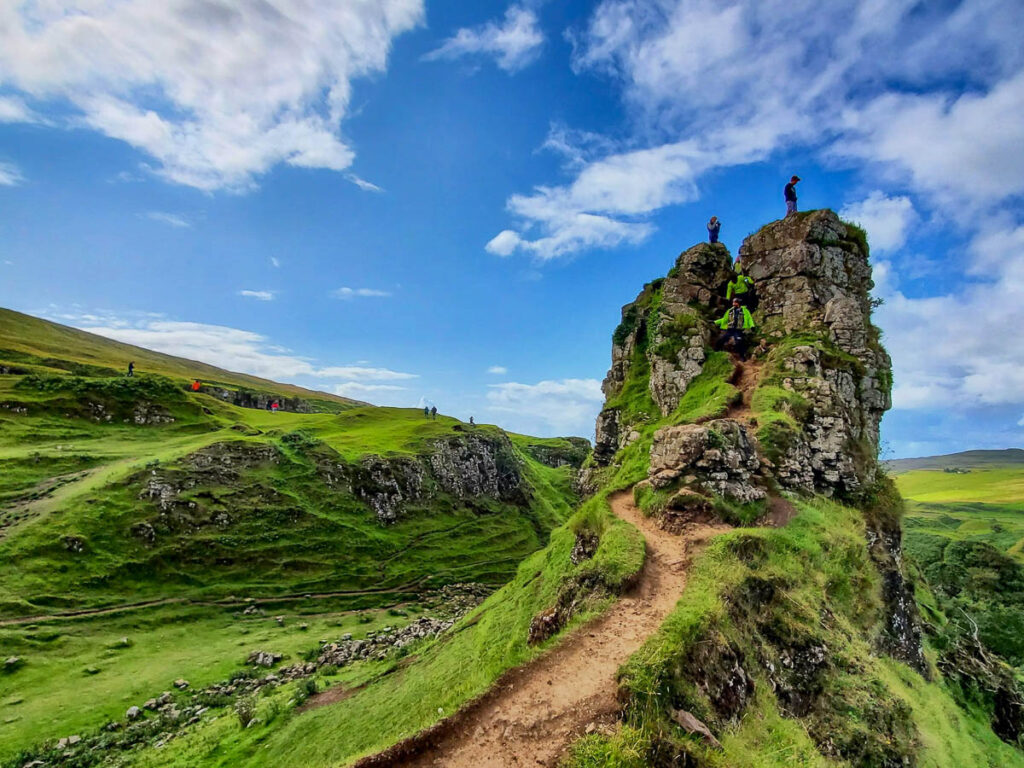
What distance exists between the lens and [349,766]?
9234 millimetres

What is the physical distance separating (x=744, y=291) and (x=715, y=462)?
744 inches

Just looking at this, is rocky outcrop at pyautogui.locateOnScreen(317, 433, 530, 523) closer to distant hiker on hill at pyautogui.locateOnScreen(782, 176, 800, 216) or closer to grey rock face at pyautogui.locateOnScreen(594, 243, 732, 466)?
grey rock face at pyautogui.locateOnScreen(594, 243, 732, 466)

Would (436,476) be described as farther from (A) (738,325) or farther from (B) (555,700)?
(B) (555,700)

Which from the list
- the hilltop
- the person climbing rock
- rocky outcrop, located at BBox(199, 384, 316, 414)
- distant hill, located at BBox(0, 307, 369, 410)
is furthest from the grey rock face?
rocky outcrop, located at BBox(199, 384, 316, 414)

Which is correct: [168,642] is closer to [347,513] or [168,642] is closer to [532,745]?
[347,513]

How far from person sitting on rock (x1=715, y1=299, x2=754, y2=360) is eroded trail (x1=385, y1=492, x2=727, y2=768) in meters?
22.9

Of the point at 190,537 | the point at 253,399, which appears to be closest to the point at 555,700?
the point at 190,537

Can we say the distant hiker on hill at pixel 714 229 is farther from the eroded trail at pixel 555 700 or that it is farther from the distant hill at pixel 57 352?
the distant hill at pixel 57 352

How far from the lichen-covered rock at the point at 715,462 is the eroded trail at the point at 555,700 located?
6.66 meters

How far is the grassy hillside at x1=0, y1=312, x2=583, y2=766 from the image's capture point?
33.0 metres

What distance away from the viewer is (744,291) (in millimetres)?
34031

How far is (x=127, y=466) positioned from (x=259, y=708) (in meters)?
41.1

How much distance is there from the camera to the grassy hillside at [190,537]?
108 ft

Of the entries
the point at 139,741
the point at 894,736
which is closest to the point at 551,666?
the point at 894,736
